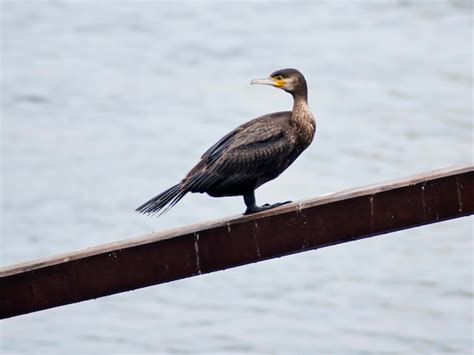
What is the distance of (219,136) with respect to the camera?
15148mm

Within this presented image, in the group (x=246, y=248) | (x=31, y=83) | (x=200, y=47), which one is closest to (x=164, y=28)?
(x=200, y=47)

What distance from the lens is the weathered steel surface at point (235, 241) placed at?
19.7 ft

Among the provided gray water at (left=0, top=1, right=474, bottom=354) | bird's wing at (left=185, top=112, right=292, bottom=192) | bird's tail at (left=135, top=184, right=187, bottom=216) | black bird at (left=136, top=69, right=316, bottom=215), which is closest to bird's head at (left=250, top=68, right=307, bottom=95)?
black bird at (left=136, top=69, right=316, bottom=215)

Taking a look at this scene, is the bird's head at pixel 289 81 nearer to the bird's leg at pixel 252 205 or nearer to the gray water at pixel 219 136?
the bird's leg at pixel 252 205

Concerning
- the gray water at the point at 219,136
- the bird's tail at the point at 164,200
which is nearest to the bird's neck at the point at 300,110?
the bird's tail at the point at 164,200

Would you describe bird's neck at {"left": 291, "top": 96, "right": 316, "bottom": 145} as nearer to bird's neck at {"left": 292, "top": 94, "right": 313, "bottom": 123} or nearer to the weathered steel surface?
bird's neck at {"left": 292, "top": 94, "right": 313, "bottom": 123}

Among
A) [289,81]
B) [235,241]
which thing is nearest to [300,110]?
[289,81]

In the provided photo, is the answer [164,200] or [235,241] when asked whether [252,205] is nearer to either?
[164,200]

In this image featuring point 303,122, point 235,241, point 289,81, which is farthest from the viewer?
point 289,81

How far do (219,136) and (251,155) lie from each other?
26.9 ft

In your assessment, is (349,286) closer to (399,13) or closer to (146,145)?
(146,145)

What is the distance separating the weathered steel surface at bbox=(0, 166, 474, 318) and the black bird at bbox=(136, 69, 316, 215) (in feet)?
2.46

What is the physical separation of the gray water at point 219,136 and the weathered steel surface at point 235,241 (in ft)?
16.8

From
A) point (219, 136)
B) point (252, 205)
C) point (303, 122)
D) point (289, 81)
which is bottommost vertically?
point (219, 136)
